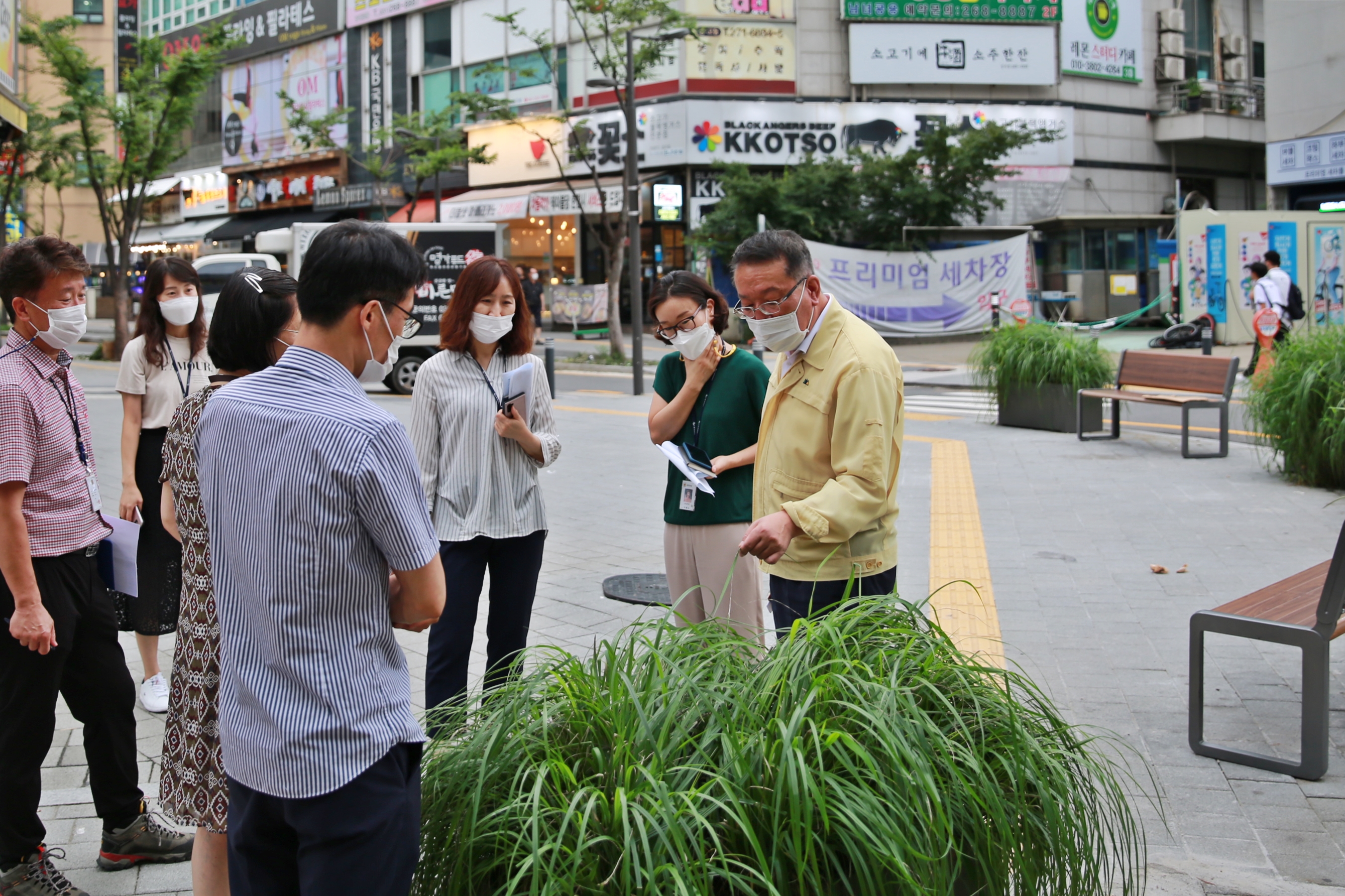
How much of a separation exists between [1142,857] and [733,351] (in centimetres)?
204

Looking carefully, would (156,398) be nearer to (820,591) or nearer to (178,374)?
(178,374)

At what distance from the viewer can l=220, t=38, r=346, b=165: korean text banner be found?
44062mm

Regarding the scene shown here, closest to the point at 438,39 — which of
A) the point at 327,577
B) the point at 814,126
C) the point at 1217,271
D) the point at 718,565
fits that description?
the point at 814,126

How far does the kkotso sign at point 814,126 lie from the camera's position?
32.0 m

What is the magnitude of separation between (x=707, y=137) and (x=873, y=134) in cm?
453

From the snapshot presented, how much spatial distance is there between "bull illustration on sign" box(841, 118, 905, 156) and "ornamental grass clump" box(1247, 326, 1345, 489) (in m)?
23.9

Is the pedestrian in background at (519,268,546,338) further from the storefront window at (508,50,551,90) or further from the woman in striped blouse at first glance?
the woman in striped blouse

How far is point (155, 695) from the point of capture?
→ 500 cm

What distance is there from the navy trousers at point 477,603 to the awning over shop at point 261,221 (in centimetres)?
4140

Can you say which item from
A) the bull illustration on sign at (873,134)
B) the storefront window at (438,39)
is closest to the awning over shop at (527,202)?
the storefront window at (438,39)

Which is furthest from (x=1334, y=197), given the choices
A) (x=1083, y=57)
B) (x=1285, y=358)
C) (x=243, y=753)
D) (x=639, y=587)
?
(x=243, y=753)

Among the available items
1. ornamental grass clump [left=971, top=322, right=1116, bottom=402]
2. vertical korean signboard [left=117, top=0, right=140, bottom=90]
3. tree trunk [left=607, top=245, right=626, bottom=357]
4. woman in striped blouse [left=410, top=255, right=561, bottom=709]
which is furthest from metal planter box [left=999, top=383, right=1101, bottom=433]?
vertical korean signboard [left=117, top=0, right=140, bottom=90]

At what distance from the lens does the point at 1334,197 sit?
94.6ft

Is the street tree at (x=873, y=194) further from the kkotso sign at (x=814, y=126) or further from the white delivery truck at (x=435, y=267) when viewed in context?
the white delivery truck at (x=435, y=267)
